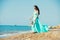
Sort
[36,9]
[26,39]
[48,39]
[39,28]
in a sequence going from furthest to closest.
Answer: [39,28] < [36,9] < [26,39] < [48,39]

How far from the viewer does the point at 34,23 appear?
13602 millimetres

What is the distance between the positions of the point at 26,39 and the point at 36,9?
12.8 ft

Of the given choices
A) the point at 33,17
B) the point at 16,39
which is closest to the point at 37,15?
the point at 33,17

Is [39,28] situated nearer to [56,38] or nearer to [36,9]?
[36,9]

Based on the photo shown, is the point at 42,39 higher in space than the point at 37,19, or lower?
lower

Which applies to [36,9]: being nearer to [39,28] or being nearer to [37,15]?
[37,15]

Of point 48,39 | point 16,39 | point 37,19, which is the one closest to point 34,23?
point 37,19

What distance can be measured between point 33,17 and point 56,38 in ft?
15.1

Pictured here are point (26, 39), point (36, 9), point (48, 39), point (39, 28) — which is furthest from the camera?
point (39, 28)

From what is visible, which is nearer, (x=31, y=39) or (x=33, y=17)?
(x=31, y=39)

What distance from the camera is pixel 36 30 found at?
533 inches

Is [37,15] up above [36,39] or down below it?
above

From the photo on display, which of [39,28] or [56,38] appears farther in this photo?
[39,28]

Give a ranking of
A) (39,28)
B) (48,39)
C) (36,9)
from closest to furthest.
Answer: (48,39), (36,9), (39,28)
